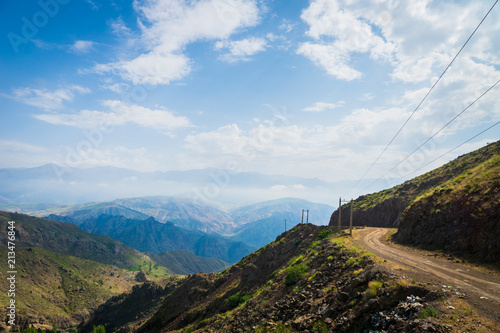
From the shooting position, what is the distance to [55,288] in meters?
118

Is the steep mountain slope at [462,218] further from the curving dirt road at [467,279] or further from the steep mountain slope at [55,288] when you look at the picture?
the steep mountain slope at [55,288]

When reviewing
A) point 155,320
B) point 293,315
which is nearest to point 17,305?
point 155,320

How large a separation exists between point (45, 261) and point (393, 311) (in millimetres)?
175399

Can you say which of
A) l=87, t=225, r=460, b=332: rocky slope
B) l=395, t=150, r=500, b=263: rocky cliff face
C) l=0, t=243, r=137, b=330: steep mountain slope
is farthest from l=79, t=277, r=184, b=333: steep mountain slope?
l=395, t=150, r=500, b=263: rocky cliff face

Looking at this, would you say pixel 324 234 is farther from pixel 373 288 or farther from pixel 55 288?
pixel 55 288

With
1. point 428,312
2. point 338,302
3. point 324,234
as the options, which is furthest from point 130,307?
point 428,312

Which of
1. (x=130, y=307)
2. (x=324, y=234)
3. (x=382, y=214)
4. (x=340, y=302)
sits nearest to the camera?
(x=340, y=302)

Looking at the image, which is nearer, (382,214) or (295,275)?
(295,275)

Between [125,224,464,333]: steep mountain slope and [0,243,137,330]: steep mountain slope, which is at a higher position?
[125,224,464,333]: steep mountain slope

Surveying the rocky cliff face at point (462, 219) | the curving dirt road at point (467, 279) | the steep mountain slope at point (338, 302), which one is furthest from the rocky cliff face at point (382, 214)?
the steep mountain slope at point (338, 302)

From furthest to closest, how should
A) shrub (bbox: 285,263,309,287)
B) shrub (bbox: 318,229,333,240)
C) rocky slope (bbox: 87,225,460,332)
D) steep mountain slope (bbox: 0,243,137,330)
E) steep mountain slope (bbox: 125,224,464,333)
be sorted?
steep mountain slope (bbox: 0,243,137,330), shrub (bbox: 318,229,333,240), shrub (bbox: 285,263,309,287), steep mountain slope (bbox: 125,224,464,333), rocky slope (bbox: 87,225,460,332)

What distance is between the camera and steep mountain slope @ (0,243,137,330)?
313 feet

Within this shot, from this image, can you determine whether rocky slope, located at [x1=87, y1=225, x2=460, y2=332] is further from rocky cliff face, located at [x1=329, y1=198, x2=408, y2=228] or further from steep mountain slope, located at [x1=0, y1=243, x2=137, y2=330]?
steep mountain slope, located at [x1=0, y1=243, x2=137, y2=330]

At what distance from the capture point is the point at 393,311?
10.8 metres
